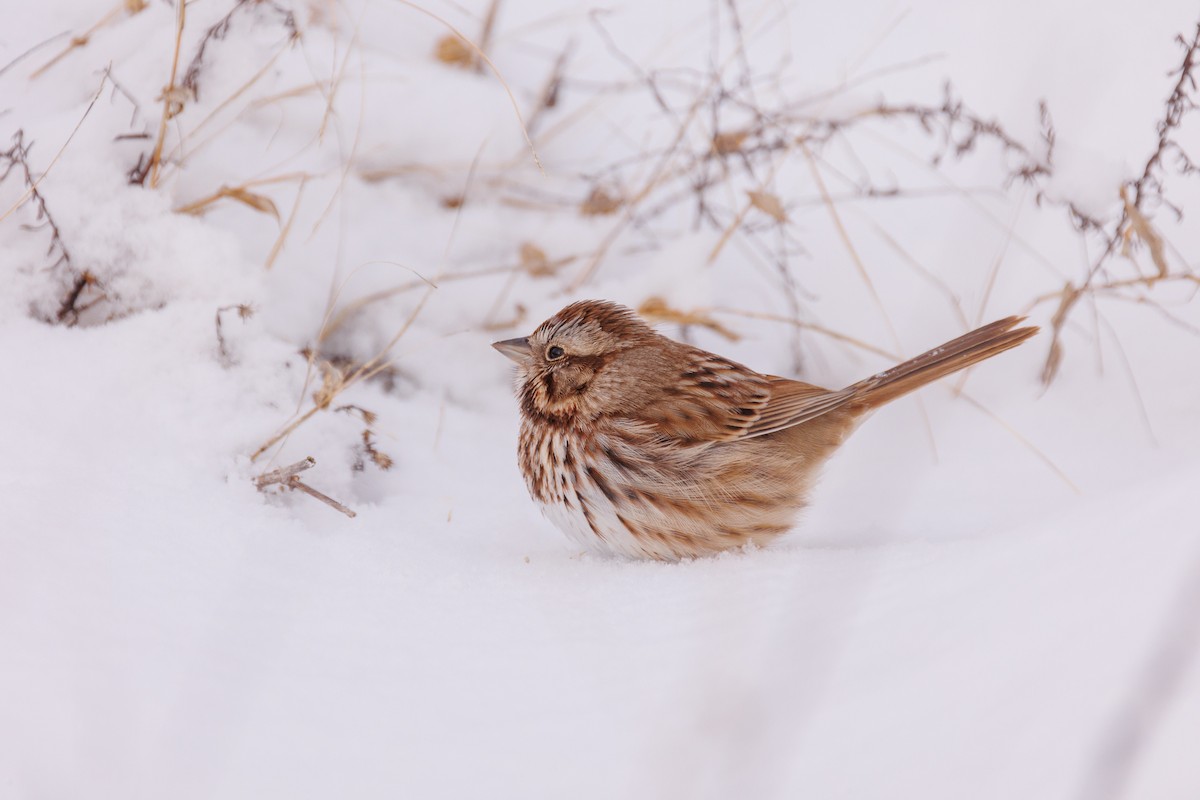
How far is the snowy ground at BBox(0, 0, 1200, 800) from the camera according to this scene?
1752 mm

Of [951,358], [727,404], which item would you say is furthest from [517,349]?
[951,358]

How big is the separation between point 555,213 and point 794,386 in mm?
1620

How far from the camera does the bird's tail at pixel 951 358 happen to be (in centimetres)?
300

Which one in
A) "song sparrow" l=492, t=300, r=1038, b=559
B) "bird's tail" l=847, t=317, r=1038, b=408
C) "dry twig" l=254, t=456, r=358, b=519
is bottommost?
"dry twig" l=254, t=456, r=358, b=519

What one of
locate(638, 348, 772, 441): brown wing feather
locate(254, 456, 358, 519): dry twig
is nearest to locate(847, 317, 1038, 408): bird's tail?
locate(638, 348, 772, 441): brown wing feather

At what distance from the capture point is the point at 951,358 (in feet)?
9.96

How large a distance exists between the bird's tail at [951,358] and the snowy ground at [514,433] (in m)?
0.36

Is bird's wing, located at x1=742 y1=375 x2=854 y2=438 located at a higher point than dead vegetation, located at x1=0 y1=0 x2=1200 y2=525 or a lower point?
lower

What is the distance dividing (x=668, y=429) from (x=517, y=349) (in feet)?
1.91

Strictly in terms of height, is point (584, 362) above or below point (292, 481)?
above

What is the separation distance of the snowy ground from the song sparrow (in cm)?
15

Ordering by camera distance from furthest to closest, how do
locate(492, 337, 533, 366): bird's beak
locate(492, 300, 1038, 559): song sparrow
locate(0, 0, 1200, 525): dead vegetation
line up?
1. locate(0, 0, 1200, 525): dead vegetation
2. locate(492, 337, 533, 366): bird's beak
3. locate(492, 300, 1038, 559): song sparrow

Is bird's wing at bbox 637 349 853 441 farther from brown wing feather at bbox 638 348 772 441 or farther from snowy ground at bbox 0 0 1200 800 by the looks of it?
snowy ground at bbox 0 0 1200 800

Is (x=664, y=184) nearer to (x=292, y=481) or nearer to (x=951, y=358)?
(x=951, y=358)
